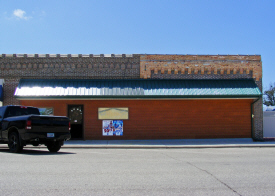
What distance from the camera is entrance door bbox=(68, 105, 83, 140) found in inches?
859

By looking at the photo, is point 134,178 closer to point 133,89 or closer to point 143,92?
point 143,92

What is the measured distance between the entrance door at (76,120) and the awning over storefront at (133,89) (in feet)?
4.32

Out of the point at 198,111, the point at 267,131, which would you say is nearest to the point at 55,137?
the point at 198,111

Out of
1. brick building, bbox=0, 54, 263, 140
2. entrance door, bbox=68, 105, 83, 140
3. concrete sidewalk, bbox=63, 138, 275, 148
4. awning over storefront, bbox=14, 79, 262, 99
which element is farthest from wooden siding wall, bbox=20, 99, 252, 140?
awning over storefront, bbox=14, 79, 262, 99

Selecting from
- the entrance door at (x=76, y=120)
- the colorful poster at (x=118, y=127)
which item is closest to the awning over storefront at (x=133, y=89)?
the entrance door at (x=76, y=120)

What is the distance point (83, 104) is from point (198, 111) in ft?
24.6

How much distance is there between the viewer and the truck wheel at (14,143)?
1393 cm

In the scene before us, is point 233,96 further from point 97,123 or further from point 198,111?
point 97,123

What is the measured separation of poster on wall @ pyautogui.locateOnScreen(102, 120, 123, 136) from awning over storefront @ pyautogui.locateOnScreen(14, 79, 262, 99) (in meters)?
1.91

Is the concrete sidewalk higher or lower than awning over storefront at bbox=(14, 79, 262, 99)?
lower

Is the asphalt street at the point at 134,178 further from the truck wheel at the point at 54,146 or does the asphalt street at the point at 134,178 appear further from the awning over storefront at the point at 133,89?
the awning over storefront at the point at 133,89

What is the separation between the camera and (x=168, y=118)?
21922mm

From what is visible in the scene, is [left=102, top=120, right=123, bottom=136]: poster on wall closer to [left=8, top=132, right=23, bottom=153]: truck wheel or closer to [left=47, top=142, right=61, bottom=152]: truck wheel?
[left=47, top=142, right=61, bottom=152]: truck wheel

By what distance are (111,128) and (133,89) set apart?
2909 mm
